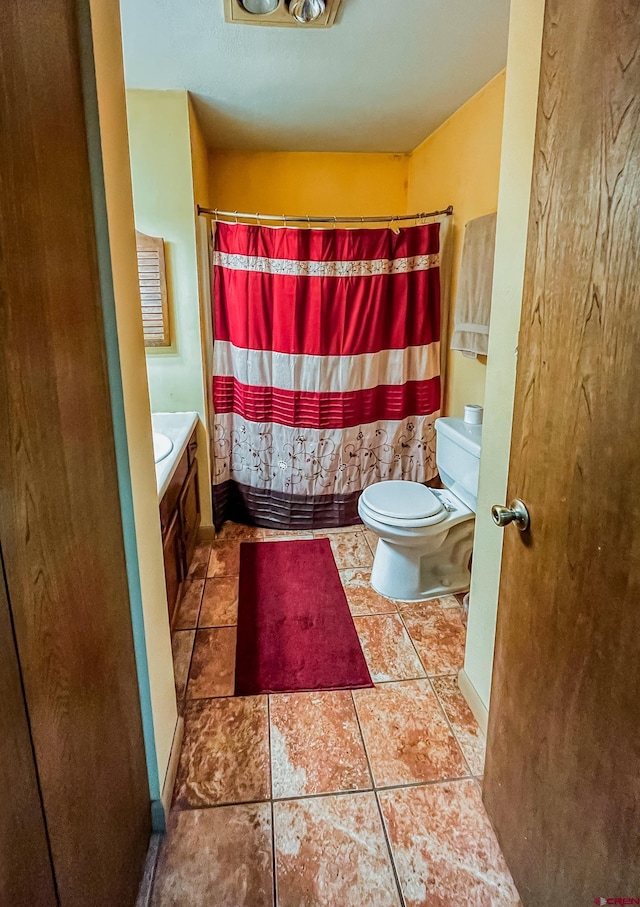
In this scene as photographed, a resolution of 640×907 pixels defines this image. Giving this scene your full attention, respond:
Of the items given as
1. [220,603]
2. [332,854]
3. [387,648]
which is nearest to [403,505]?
[387,648]

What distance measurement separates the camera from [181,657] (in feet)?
6.30

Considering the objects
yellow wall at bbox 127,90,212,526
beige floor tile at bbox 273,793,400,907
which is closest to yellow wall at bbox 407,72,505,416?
yellow wall at bbox 127,90,212,526

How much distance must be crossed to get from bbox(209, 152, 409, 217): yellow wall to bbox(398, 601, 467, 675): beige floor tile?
7.99 ft

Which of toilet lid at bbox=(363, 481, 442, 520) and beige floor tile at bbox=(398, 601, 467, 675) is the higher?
toilet lid at bbox=(363, 481, 442, 520)

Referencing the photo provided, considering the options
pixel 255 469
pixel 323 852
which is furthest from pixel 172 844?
pixel 255 469

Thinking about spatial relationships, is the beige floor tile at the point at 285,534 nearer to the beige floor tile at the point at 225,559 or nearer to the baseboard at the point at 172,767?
the beige floor tile at the point at 225,559

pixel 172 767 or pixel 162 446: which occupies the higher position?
pixel 162 446

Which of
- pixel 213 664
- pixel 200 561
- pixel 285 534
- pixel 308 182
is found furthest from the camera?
pixel 308 182

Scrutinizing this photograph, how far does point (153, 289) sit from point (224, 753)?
6.72ft

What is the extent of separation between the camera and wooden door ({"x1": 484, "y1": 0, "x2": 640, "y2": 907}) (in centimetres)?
71

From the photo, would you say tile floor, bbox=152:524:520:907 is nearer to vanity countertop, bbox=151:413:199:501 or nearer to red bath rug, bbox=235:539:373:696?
red bath rug, bbox=235:539:373:696

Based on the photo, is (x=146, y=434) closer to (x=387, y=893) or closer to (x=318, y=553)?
(x=387, y=893)

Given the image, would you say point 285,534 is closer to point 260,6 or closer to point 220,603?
point 220,603

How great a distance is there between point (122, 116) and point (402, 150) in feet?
7.95
